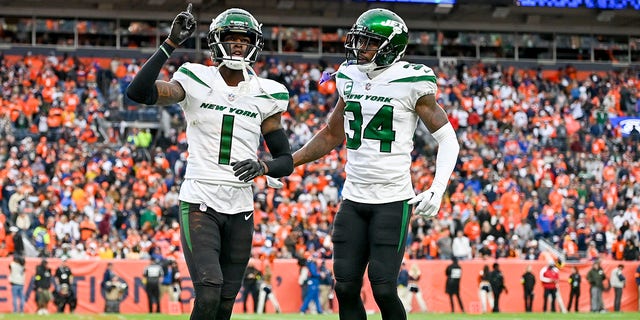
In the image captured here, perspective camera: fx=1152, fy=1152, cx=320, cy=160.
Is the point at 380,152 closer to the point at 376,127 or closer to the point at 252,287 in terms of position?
the point at 376,127

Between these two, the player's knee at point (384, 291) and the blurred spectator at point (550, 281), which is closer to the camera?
the player's knee at point (384, 291)

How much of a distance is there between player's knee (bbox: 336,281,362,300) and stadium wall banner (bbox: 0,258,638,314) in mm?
14328

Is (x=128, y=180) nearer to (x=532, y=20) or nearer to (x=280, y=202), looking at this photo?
(x=280, y=202)

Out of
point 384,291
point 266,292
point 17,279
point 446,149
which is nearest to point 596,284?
point 266,292

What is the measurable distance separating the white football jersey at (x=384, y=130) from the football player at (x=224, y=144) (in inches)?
17.6

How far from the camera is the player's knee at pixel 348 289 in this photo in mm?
6988

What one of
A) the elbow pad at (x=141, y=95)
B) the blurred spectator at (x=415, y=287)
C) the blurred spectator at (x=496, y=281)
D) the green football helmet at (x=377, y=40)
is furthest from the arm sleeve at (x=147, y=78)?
the blurred spectator at (x=496, y=281)

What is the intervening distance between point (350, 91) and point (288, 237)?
52.7 feet

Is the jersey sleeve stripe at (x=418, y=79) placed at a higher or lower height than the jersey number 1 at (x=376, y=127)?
higher

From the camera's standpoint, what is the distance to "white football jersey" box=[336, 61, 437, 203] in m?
7.06

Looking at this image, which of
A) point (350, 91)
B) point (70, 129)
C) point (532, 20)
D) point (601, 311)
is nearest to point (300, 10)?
point (532, 20)

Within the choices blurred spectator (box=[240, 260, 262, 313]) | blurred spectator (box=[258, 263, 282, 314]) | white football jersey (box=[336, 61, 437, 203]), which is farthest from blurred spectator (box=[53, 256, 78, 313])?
white football jersey (box=[336, 61, 437, 203])

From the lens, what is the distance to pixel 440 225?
24.2 meters

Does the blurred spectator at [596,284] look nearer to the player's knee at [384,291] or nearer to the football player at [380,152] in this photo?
the football player at [380,152]
